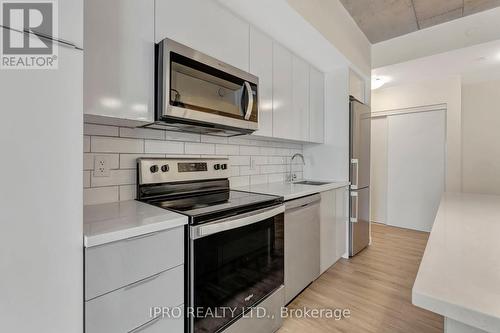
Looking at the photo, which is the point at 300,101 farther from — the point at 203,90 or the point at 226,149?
the point at 203,90

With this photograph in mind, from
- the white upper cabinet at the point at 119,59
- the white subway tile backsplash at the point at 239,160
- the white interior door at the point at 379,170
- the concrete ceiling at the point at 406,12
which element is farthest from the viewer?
the white interior door at the point at 379,170

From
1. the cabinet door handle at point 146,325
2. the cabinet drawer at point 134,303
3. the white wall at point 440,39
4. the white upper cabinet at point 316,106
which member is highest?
the white wall at point 440,39

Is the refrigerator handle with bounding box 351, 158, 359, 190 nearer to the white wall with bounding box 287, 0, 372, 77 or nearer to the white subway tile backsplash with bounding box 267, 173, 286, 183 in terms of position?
the white subway tile backsplash with bounding box 267, 173, 286, 183

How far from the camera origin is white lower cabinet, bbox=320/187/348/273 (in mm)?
2371

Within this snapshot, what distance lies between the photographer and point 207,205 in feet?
4.44

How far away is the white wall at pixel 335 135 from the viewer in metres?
2.82

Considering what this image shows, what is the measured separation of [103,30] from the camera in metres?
1.12

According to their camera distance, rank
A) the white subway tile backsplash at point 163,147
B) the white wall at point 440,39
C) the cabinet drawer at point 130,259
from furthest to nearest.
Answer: the white wall at point 440,39 < the white subway tile backsplash at point 163,147 < the cabinet drawer at point 130,259

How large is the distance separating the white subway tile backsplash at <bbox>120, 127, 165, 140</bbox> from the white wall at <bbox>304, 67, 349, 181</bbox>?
2.03 meters

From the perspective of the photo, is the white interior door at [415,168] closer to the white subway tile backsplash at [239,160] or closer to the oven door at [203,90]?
the white subway tile backsplash at [239,160]

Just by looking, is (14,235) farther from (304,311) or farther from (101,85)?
(304,311)

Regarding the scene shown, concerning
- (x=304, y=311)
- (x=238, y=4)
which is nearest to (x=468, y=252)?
(x=304, y=311)

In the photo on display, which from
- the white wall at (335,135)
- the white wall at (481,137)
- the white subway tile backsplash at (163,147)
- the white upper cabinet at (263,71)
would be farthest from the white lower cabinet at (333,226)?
the white wall at (481,137)

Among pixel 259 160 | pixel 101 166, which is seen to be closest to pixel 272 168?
pixel 259 160
